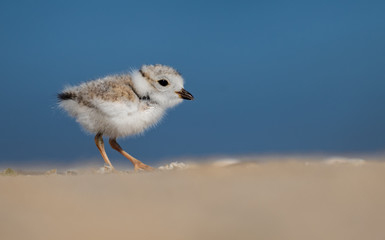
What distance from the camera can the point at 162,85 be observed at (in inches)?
153

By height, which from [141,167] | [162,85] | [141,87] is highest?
[162,85]

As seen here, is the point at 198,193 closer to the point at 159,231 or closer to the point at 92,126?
the point at 159,231

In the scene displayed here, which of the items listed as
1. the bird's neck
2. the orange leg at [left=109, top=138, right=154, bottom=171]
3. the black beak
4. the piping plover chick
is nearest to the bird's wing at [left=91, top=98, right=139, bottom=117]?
the piping plover chick

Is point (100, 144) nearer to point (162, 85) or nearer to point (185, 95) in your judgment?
point (162, 85)

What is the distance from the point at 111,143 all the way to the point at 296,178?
6.55ft

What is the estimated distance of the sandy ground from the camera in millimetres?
1777

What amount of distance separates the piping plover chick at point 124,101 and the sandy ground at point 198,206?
1142mm

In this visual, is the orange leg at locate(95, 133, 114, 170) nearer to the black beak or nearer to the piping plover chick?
the piping plover chick

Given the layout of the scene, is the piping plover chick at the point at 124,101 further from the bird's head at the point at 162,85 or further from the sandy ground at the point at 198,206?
the sandy ground at the point at 198,206

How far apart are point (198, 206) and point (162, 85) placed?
2.06 m

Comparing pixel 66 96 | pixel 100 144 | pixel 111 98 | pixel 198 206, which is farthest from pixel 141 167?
pixel 198 206

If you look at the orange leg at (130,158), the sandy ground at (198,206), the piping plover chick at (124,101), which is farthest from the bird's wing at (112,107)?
the sandy ground at (198,206)

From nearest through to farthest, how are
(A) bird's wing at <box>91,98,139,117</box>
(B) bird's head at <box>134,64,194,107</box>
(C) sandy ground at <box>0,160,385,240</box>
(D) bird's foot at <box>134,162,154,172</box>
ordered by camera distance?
(C) sandy ground at <box>0,160,385,240</box> → (A) bird's wing at <box>91,98,139,117</box> → (D) bird's foot at <box>134,162,154,172</box> → (B) bird's head at <box>134,64,194,107</box>

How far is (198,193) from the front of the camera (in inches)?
85.3
